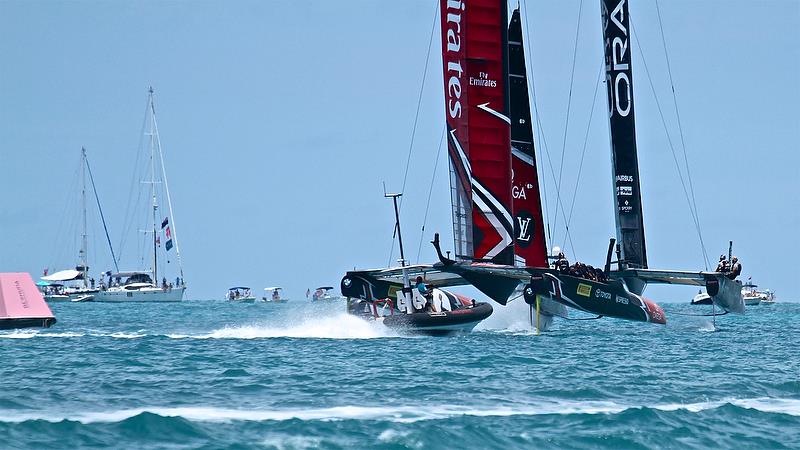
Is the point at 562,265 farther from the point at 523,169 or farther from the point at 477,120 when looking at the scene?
the point at 523,169

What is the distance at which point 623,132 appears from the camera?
4422 cm

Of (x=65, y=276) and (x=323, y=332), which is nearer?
(x=323, y=332)

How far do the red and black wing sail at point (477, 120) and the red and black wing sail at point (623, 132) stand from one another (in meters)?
7.30

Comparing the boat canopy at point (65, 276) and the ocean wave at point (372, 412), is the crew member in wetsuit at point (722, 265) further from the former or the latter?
the boat canopy at point (65, 276)

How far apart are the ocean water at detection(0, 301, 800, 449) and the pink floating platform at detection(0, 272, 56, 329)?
3953 millimetres

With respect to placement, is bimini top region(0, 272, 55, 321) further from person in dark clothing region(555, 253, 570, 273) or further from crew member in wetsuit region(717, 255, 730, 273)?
crew member in wetsuit region(717, 255, 730, 273)

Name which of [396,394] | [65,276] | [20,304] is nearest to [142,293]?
[65,276]

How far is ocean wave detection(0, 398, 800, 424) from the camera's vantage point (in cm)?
1784

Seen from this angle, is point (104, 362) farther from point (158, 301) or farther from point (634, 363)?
point (158, 301)

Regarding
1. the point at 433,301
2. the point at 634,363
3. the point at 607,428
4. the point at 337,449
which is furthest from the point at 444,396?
the point at 433,301

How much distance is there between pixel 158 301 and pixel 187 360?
83.5 m

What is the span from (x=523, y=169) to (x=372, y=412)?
26.7 m

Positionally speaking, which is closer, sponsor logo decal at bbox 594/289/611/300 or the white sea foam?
the white sea foam

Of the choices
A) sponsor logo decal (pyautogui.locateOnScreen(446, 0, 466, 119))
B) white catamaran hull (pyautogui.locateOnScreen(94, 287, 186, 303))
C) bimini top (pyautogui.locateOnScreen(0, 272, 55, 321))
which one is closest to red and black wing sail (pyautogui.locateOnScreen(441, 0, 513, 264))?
sponsor logo decal (pyautogui.locateOnScreen(446, 0, 466, 119))
